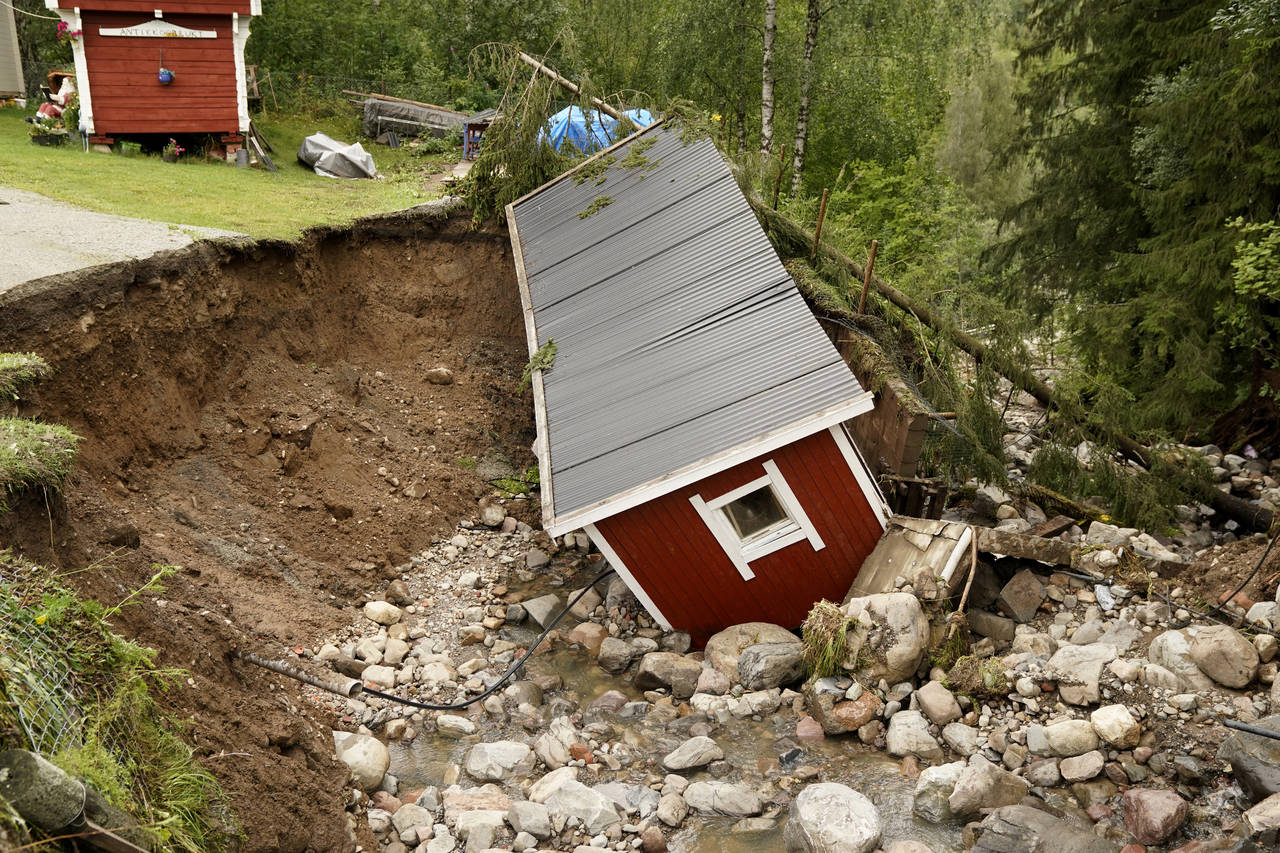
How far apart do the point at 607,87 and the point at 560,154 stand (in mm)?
13090

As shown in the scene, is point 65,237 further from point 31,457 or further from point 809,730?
point 809,730

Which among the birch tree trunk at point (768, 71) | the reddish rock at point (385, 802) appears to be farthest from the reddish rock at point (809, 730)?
the birch tree trunk at point (768, 71)

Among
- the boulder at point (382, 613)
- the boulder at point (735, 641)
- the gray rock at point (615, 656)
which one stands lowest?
the boulder at point (735, 641)

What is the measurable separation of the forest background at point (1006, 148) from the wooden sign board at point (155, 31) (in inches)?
209

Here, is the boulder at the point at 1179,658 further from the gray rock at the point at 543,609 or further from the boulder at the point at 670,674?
the gray rock at the point at 543,609

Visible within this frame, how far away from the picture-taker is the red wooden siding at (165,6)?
1738 centimetres

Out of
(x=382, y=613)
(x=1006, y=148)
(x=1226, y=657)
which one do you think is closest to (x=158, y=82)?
(x=382, y=613)

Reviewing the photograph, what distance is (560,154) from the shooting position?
626 inches

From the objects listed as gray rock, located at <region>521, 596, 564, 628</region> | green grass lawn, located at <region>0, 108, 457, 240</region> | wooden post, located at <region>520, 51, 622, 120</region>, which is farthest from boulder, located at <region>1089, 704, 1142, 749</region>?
wooden post, located at <region>520, 51, 622, 120</region>

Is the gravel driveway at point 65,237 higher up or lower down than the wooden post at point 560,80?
lower down

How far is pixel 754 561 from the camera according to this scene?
9469 millimetres

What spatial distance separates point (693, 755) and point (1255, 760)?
167 inches

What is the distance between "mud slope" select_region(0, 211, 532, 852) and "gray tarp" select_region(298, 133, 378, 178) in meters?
4.64

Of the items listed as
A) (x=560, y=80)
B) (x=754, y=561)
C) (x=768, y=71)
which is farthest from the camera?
(x=768, y=71)
